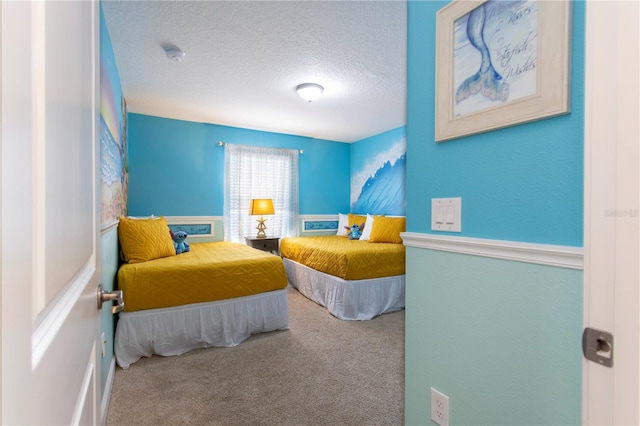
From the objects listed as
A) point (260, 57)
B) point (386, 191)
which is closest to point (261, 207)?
point (386, 191)

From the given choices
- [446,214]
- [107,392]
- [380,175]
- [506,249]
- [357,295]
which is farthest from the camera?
[380,175]

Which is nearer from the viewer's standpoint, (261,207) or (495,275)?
(495,275)

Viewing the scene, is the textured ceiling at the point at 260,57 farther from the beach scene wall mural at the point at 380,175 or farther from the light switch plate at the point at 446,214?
the light switch plate at the point at 446,214

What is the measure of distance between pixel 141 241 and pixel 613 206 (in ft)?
9.86

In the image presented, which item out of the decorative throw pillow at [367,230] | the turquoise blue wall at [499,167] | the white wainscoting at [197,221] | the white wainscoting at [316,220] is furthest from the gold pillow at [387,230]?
the turquoise blue wall at [499,167]

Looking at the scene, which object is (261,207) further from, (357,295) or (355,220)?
(357,295)

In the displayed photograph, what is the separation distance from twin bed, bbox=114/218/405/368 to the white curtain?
5.06 feet

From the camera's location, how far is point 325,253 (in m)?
3.44

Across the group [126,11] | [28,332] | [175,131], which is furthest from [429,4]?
[175,131]

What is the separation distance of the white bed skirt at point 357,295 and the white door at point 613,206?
261 centimetres

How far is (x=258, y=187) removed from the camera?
470cm

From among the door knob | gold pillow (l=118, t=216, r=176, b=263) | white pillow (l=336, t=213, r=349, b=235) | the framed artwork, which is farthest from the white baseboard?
white pillow (l=336, t=213, r=349, b=235)

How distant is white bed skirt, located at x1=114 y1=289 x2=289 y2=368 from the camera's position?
2.25 metres

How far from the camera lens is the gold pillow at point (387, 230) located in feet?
12.8
